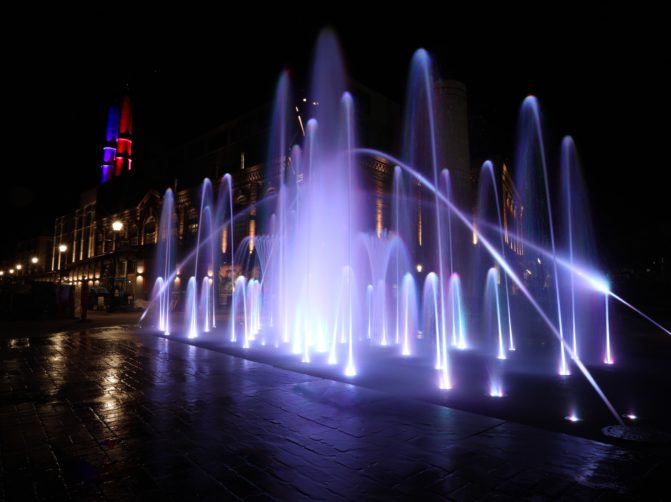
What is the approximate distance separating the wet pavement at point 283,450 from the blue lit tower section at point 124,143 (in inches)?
2803

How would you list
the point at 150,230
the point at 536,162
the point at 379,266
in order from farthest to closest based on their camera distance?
the point at 150,230 < the point at 379,266 < the point at 536,162

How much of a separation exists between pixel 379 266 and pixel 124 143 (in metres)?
55.1

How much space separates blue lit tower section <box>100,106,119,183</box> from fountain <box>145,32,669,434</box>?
31.0 m

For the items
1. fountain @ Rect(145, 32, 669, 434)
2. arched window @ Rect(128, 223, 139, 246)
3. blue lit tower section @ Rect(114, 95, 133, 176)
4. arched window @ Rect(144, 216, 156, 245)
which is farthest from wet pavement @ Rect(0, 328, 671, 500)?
blue lit tower section @ Rect(114, 95, 133, 176)

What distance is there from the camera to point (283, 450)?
12.7ft

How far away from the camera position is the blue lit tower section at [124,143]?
68.5m

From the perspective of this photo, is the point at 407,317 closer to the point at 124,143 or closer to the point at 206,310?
the point at 206,310

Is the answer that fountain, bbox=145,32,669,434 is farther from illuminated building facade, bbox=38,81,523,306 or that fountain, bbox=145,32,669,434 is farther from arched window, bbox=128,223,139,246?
arched window, bbox=128,223,139,246

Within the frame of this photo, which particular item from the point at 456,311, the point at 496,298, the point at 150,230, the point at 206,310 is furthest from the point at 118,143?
the point at 456,311

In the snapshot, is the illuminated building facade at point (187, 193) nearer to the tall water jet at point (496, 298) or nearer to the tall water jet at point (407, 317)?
the tall water jet at point (407, 317)

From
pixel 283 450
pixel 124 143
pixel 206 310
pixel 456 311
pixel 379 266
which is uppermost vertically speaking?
pixel 124 143

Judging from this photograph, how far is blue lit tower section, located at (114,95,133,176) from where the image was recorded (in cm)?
6850

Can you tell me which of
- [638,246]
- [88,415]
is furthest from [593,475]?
[638,246]

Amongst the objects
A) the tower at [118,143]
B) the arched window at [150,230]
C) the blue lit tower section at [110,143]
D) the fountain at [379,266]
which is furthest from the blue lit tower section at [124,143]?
the fountain at [379,266]
